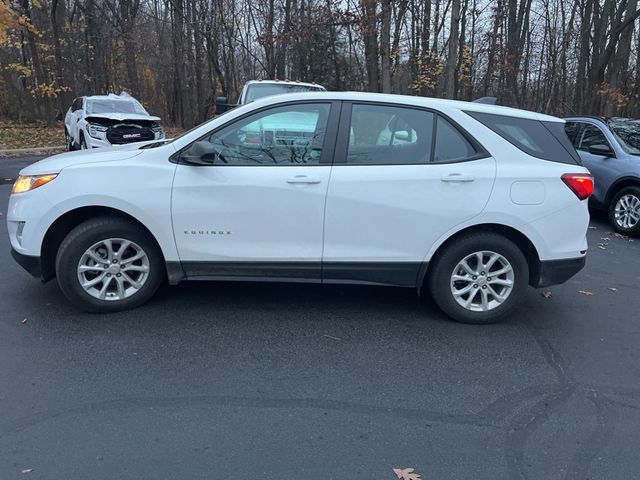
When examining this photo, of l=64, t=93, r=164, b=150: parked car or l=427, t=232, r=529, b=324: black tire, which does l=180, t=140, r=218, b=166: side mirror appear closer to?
l=427, t=232, r=529, b=324: black tire

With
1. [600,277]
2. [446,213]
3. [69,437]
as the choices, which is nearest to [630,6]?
[600,277]

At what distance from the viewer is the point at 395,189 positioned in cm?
418

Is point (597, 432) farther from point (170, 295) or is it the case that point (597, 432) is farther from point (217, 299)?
point (170, 295)

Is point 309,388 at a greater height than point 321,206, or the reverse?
point 321,206

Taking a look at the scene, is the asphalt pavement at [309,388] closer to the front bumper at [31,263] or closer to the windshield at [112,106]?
the front bumper at [31,263]

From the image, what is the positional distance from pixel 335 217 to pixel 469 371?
1466 millimetres

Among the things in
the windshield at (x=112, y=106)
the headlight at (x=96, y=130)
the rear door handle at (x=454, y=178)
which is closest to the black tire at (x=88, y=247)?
the rear door handle at (x=454, y=178)

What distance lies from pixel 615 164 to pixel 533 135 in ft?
16.0

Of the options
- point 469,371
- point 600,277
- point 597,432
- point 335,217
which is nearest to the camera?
point 597,432

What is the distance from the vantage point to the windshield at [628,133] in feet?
28.1

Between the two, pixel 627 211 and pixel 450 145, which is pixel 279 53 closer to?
pixel 627 211

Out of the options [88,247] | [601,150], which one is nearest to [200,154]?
[88,247]

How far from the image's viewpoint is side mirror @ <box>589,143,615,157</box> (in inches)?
337

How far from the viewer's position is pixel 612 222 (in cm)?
851
